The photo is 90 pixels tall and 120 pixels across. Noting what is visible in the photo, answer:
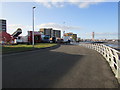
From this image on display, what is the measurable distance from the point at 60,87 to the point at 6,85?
206 centimetres

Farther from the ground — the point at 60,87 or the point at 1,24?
the point at 1,24

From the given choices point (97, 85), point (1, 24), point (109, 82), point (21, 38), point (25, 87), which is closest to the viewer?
point (25, 87)

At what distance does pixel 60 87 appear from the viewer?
407 cm

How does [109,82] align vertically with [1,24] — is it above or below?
below

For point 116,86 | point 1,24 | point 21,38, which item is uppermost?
point 1,24

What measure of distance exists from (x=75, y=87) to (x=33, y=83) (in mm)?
1646

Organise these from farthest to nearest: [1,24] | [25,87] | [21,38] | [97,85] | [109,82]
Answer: [1,24] → [21,38] → [109,82] → [97,85] → [25,87]

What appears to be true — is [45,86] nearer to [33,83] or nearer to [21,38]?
[33,83]

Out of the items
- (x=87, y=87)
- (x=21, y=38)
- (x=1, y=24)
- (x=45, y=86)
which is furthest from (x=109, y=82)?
(x=1, y=24)

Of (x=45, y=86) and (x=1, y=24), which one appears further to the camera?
(x=1, y=24)

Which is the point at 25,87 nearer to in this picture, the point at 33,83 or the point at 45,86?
the point at 33,83

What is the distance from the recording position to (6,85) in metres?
4.22

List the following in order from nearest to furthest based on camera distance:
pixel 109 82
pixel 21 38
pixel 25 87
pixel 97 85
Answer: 1. pixel 25 87
2. pixel 97 85
3. pixel 109 82
4. pixel 21 38

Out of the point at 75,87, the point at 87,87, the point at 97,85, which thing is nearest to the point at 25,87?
the point at 75,87
